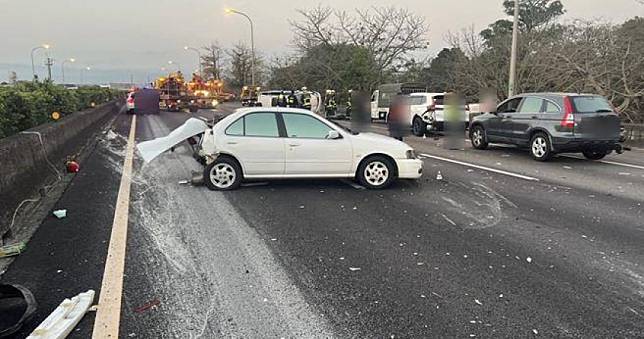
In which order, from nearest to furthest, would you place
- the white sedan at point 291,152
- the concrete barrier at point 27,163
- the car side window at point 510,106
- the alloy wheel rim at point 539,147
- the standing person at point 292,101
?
the concrete barrier at point 27,163 → the white sedan at point 291,152 → the alloy wheel rim at point 539,147 → the car side window at point 510,106 → the standing person at point 292,101

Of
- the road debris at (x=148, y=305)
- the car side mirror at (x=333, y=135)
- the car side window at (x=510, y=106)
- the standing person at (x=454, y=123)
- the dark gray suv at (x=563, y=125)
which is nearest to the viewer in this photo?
the road debris at (x=148, y=305)

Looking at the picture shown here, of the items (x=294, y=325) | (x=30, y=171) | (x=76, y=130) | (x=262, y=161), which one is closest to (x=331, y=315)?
(x=294, y=325)

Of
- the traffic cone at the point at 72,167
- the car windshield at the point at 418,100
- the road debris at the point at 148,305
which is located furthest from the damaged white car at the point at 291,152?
the car windshield at the point at 418,100

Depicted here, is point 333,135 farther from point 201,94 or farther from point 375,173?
point 201,94

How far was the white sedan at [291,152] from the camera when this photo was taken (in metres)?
8.20

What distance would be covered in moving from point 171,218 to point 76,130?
30.6 feet

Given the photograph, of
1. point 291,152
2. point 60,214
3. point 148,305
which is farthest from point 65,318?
point 291,152

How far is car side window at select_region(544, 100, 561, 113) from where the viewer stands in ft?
37.5

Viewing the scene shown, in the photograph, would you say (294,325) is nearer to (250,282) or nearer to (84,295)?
(250,282)

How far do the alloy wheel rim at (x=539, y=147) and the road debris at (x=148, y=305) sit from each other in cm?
1025

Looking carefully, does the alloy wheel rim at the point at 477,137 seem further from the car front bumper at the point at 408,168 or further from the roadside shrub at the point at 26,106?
the roadside shrub at the point at 26,106

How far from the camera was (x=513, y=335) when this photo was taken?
344 cm

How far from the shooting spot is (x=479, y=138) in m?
14.2

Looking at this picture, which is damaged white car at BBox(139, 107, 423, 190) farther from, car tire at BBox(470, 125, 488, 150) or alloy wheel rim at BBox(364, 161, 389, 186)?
car tire at BBox(470, 125, 488, 150)
